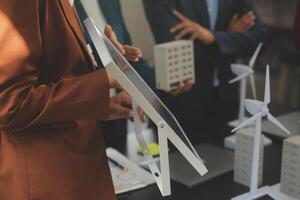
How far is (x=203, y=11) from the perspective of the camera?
1.90 m

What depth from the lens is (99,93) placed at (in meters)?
0.90

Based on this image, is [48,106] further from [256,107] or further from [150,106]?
[256,107]

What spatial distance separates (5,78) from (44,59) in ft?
0.35

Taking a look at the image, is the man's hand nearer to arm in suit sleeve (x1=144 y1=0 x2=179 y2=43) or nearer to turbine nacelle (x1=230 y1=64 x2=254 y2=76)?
turbine nacelle (x1=230 y1=64 x2=254 y2=76)

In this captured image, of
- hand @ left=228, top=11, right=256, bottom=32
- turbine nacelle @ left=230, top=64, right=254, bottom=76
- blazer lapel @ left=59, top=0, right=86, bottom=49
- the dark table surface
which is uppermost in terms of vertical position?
blazer lapel @ left=59, top=0, right=86, bottom=49

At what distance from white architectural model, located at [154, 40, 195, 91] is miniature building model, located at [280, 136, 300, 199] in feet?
1.59

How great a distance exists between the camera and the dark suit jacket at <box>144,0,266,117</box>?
188 centimetres

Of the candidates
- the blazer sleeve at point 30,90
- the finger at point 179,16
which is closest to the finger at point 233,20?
the finger at point 179,16

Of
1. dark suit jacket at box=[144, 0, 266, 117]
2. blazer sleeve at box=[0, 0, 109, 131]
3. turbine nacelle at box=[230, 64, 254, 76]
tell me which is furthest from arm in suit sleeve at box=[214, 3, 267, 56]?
blazer sleeve at box=[0, 0, 109, 131]

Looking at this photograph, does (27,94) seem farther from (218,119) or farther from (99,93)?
(218,119)

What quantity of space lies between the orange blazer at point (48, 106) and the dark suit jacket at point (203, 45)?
0.87 meters

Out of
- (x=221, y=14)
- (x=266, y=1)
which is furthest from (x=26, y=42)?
(x=266, y=1)

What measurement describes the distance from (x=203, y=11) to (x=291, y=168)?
0.92 m

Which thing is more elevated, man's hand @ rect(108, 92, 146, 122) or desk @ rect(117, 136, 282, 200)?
man's hand @ rect(108, 92, 146, 122)
